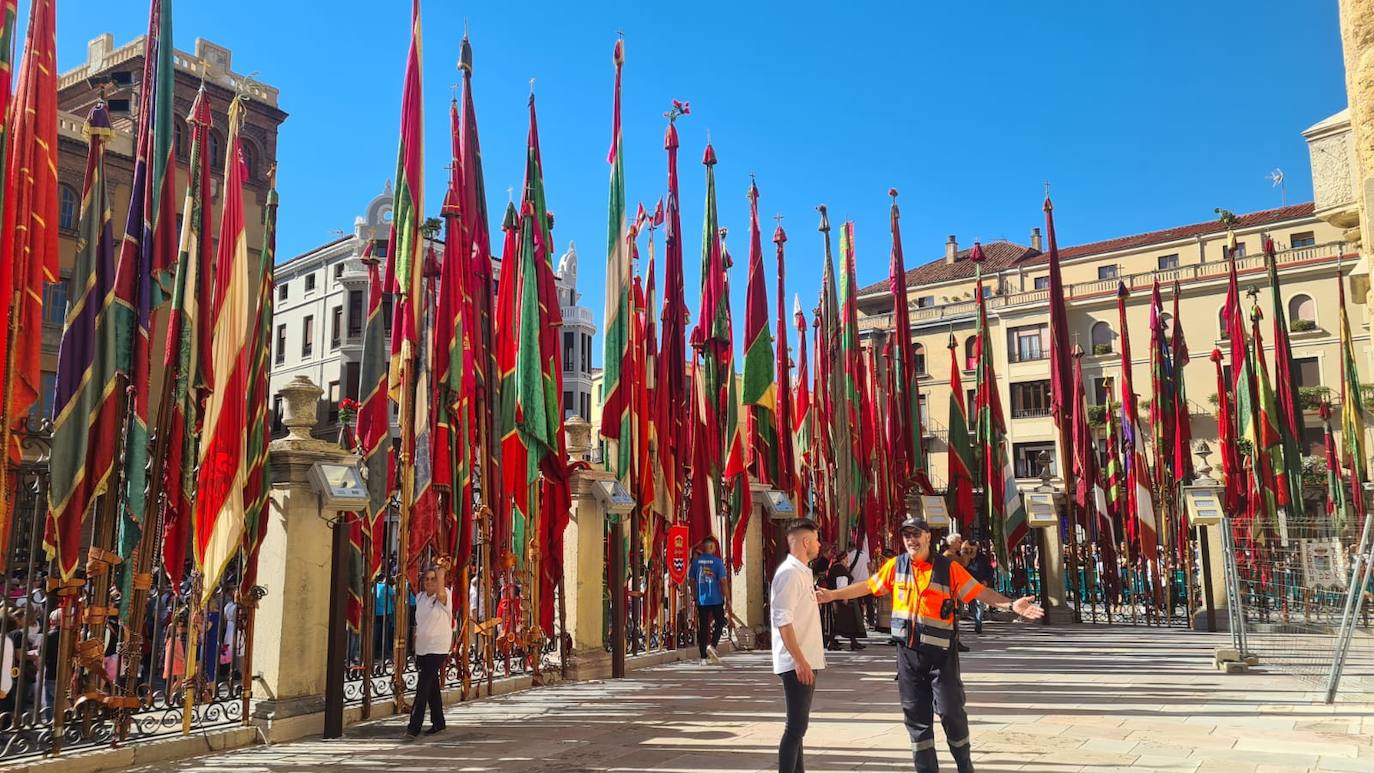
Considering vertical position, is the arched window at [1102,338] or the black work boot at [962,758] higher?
the arched window at [1102,338]

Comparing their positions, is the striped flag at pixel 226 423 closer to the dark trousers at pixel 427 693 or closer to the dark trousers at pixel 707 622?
the dark trousers at pixel 427 693


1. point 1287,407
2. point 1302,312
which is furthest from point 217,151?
point 1302,312

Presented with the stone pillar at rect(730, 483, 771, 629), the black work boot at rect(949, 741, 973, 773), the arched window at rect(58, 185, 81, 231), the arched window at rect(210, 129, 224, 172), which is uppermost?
the arched window at rect(210, 129, 224, 172)

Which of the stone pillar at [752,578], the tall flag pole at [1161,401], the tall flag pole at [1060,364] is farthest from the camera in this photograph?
the tall flag pole at [1161,401]

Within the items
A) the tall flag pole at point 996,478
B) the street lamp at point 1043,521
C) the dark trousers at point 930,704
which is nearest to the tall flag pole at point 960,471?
the tall flag pole at point 996,478

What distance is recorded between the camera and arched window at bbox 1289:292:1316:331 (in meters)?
41.8

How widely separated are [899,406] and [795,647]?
14183 mm

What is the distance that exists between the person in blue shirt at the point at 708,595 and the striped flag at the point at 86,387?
8130 mm

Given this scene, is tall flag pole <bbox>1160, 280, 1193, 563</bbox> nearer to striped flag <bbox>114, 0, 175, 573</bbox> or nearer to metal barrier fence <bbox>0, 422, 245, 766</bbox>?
metal barrier fence <bbox>0, 422, 245, 766</bbox>

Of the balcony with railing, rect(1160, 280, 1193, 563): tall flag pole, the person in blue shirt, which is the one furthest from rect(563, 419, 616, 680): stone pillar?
the balcony with railing

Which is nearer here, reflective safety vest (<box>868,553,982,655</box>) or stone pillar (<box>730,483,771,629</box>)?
reflective safety vest (<box>868,553,982,655</box>)

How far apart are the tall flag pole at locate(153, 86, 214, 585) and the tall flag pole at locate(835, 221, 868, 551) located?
10483 millimetres

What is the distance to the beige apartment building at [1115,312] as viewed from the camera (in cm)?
4203

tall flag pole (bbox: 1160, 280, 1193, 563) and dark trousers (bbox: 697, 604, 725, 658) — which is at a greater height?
tall flag pole (bbox: 1160, 280, 1193, 563)
